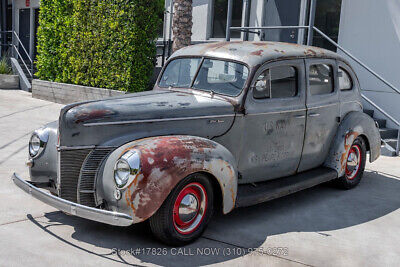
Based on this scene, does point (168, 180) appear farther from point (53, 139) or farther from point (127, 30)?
point (127, 30)

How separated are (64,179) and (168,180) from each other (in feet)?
3.18

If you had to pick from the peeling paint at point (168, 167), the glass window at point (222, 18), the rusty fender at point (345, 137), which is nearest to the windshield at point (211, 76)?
the peeling paint at point (168, 167)

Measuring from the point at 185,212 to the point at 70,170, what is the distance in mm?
1092

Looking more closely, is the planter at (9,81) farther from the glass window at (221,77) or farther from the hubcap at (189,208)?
the hubcap at (189,208)

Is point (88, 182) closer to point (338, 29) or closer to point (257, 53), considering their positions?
point (257, 53)

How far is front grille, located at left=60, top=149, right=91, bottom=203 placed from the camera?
4.27 m

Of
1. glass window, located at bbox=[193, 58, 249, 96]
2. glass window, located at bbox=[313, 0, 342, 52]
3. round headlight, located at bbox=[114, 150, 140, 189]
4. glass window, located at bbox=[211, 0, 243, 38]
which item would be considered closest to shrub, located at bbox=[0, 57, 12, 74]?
glass window, located at bbox=[211, 0, 243, 38]

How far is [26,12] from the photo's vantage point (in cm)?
2139

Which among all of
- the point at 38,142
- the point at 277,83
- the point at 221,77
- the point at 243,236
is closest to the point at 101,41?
the point at 221,77

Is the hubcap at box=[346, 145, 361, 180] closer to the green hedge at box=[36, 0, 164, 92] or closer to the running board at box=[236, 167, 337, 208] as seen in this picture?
the running board at box=[236, 167, 337, 208]

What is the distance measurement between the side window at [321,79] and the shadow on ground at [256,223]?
1375 mm

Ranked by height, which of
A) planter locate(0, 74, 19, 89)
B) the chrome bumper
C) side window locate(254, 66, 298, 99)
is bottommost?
planter locate(0, 74, 19, 89)

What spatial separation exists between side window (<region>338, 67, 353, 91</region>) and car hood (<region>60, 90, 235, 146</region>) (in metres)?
2.21

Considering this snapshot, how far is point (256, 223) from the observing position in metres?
5.13
